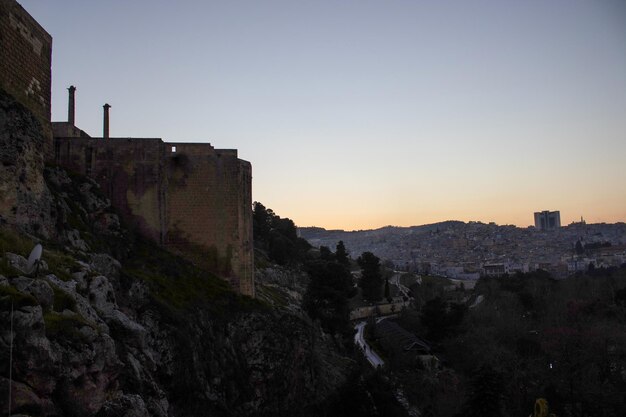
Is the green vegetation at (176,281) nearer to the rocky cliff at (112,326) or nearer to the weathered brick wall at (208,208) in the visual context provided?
the rocky cliff at (112,326)

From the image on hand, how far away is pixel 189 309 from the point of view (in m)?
16.6

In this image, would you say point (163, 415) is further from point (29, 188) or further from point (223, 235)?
point (223, 235)

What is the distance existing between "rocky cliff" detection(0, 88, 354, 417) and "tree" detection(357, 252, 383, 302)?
105 feet

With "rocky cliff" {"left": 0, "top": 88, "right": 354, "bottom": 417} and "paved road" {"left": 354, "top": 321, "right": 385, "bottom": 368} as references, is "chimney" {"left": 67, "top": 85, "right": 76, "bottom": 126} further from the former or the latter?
"paved road" {"left": 354, "top": 321, "right": 385, "bottom": 368}

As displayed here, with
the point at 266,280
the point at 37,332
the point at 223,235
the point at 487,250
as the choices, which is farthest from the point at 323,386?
the point at 487,250

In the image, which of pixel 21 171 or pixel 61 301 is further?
pixel 21 171

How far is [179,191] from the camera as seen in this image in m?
20.4

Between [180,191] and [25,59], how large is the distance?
7056 millimetres

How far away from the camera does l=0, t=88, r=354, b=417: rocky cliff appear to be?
290 inches

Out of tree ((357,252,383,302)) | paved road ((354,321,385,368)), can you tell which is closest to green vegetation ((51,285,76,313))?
paved road ((354,321,385,368))

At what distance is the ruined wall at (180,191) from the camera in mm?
19609

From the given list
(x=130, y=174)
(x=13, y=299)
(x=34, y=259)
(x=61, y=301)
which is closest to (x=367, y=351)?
(x=130, y=174)

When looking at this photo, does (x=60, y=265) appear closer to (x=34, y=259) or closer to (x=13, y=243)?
(x=13, y=243)

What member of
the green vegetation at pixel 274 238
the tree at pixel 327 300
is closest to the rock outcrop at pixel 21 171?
the tree at pixel 327 300
